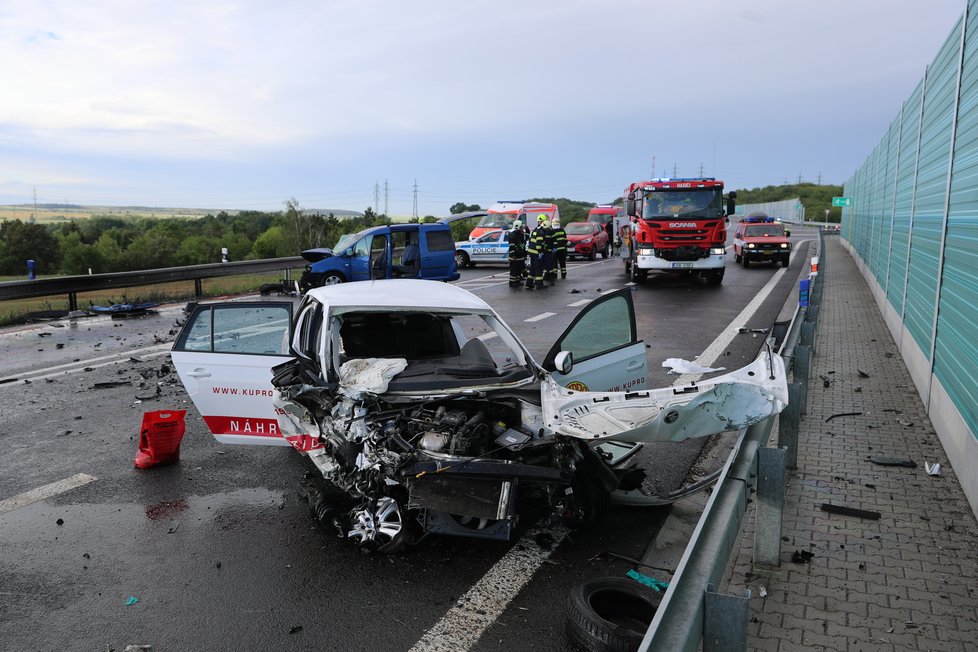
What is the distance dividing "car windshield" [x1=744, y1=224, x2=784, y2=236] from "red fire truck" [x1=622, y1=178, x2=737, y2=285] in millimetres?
8173

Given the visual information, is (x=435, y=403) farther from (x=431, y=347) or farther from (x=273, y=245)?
(x=273, y=245)

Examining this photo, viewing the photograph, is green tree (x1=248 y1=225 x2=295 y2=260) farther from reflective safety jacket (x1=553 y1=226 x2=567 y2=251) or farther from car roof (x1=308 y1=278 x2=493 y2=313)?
car roof (x1=308 y1=278 x2=493 y2=313)

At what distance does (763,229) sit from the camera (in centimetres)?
2888

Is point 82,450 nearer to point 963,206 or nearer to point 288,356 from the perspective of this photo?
point 288,356

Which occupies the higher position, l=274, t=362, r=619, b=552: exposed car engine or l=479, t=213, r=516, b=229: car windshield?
l=479, t=213, r=516, b=229: car windshield

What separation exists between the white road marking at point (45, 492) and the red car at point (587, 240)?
28.5m

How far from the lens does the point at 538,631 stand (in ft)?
11.6

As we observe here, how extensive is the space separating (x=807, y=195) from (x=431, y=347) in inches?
5561

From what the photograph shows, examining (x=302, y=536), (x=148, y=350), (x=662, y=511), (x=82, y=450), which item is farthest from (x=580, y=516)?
(x=148, y=350)

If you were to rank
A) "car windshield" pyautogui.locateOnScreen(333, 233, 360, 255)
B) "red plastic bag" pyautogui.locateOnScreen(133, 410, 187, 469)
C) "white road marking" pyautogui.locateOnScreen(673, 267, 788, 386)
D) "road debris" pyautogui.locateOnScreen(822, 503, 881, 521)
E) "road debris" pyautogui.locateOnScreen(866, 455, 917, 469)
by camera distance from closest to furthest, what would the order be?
1. "road debris" pyautogui.locateOnScreen(822, 503, 881, 521)
2. "road debris" pyautogui.locateOnScreen(866, 455, 917, 469)
3. "red plastic bag" pyautogui.locateOnScreen(133, 410, 187, 469)
4. "white road marking" pyautogui.locateOnScreen(673, 267, 788, 386)
5. "car windshield" pyautogui.locateOnScreen(333, 233, 360, 255)

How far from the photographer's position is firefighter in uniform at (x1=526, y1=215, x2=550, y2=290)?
68.8ft

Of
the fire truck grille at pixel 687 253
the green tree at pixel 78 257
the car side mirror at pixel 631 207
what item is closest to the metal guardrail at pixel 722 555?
the fire truck grille at pixel 687 253

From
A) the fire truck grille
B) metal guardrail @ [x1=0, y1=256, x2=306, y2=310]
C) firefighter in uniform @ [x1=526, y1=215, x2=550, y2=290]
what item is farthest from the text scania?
the fire truck grille

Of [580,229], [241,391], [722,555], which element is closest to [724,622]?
[722,555]
